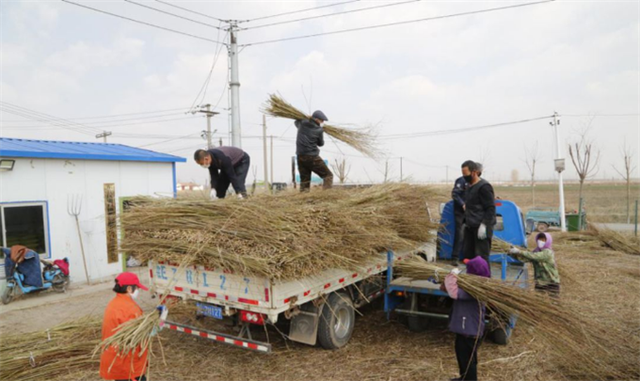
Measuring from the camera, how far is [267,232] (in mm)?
3439

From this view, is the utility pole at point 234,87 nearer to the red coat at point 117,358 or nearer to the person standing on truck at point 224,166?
the person standing on truck at point 224,166

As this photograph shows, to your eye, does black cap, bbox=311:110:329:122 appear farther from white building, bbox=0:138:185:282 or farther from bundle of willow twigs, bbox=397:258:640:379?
white building, bbox=0:138:185:282

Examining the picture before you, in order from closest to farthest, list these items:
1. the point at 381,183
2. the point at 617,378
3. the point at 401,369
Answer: the point at 617,378
the point at 401,369
the point at 381,183

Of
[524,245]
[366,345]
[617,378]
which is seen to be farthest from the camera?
[524,245]

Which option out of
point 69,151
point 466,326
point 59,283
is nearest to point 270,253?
point 466,326

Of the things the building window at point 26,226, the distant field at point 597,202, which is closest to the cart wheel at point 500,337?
the building window at point 26,226

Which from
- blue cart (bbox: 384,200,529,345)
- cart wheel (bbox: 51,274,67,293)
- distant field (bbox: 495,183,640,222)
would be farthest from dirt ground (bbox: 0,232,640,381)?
distant field (bbox: 495,183,640,222)

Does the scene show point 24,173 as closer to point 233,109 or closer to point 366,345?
point 233,109

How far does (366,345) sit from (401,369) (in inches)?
29.3

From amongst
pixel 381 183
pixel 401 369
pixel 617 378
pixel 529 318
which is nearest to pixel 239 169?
pixel 381 183

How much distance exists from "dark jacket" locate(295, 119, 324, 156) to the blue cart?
2.16 m

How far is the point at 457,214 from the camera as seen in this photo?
219 inches

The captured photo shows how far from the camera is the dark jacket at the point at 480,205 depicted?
4694 millimetres

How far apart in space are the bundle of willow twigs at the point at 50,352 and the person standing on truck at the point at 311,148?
3438mm
